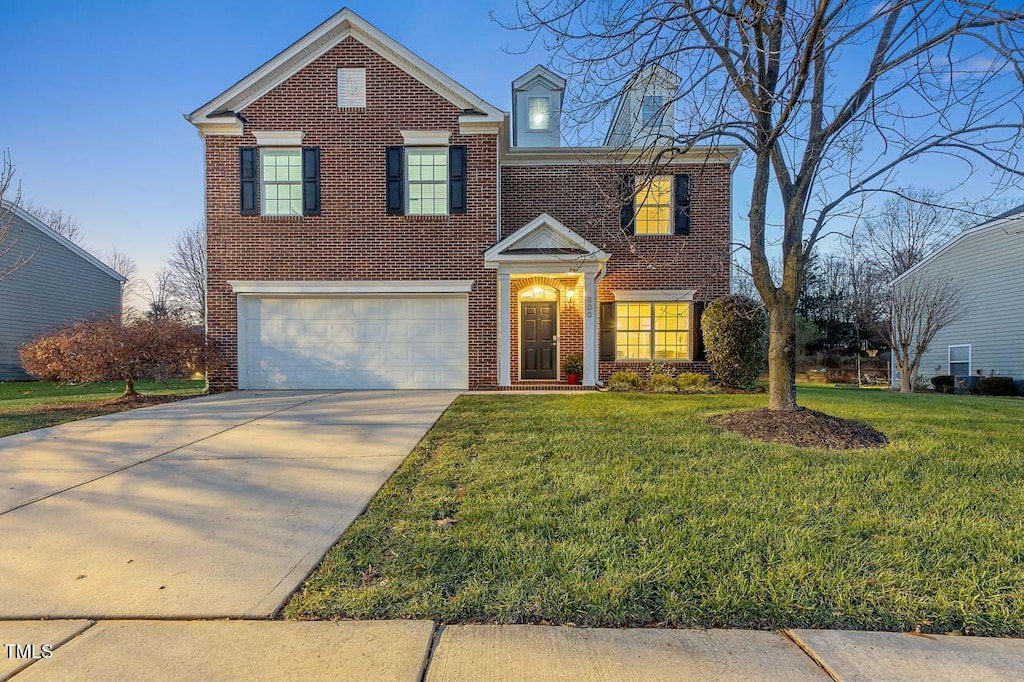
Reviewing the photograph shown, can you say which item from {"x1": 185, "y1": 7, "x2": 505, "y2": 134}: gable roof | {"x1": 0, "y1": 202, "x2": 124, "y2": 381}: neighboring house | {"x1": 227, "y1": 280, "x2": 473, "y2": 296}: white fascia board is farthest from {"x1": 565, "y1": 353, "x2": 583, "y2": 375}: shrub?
{"x1": 0, "y1": 202, "x2": 124, "y2": 381}: neighboring house

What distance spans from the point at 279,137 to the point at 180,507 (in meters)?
9.13

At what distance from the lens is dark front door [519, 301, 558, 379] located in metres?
11.3

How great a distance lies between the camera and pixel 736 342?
33.2 feet

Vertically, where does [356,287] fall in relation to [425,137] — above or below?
below

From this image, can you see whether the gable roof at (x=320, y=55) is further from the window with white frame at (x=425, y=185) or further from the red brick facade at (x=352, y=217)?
the window with white frame at (x=425, y=185)

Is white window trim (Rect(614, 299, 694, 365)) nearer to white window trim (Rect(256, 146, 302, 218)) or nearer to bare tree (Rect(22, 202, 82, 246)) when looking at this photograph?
white window trim (Rect(256, 146, 302, 218))

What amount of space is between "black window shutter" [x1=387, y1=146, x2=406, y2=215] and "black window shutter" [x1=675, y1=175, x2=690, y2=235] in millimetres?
6593

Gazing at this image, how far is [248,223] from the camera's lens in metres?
10.1

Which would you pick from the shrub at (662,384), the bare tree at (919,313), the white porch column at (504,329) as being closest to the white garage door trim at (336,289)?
the white porch column at (504,329)

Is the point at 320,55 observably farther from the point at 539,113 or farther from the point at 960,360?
the point at 960,360

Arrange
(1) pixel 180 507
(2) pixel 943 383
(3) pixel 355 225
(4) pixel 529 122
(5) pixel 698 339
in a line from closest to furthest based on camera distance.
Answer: (1) pixel 180 507
(3) pixel 355 225
(5) pixel 698 339
(4) pixel 529 122
(2) pixel 943 383

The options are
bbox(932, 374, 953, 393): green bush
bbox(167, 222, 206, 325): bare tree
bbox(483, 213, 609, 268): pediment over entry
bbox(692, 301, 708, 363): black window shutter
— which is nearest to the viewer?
bbox(483, 213, 609, 268): pediment over entry

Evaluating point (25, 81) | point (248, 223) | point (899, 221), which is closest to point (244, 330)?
point (248, 223)

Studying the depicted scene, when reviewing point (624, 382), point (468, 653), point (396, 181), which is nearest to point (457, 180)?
point (396, 181)
